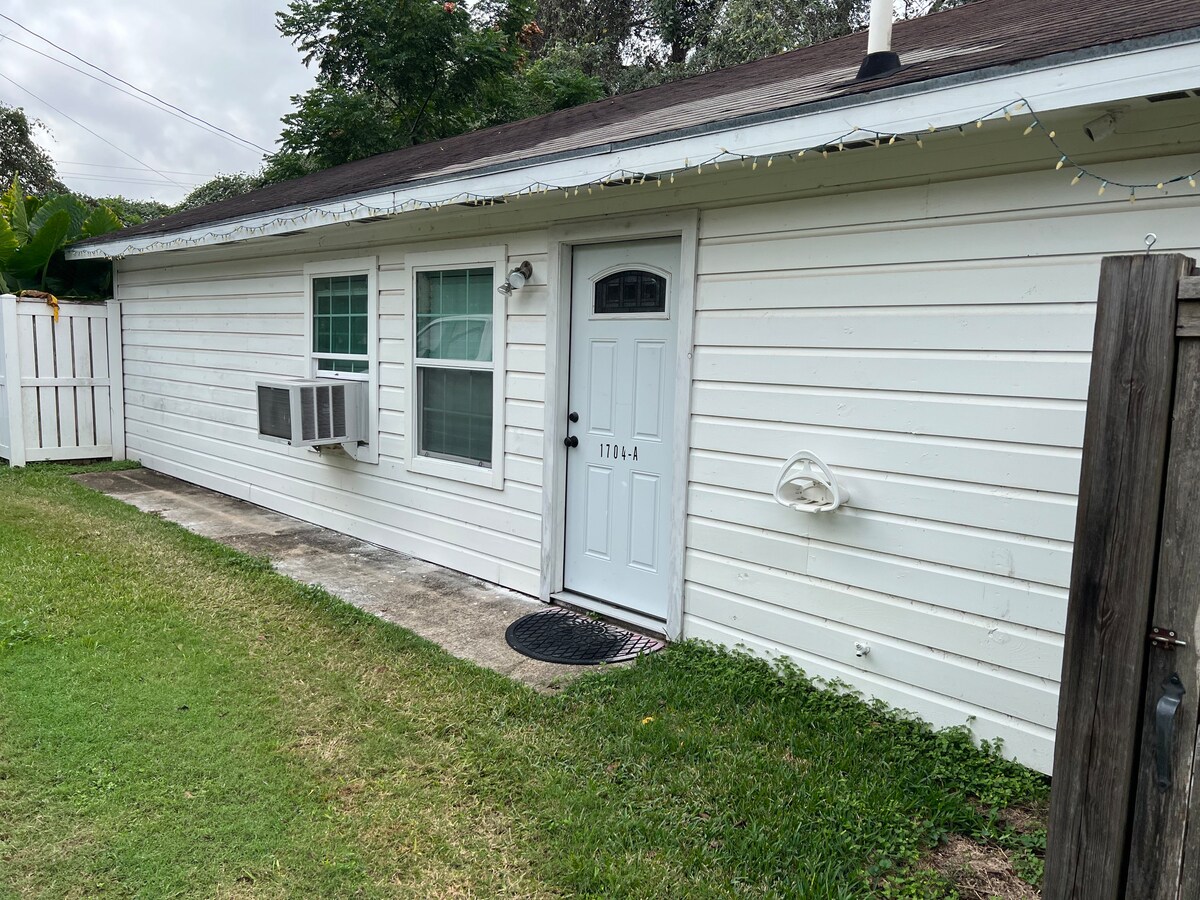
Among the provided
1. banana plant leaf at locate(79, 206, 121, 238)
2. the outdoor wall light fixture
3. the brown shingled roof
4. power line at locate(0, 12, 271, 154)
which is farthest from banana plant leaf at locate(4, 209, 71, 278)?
power line at locate(0, 12, 271, 154)

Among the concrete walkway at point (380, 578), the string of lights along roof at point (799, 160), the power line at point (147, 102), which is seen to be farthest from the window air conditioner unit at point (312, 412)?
the power line at point (147, 102)

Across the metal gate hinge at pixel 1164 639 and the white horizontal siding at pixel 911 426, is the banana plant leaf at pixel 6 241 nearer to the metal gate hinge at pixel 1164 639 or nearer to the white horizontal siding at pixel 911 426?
the white horizontal siding at pixel 911 426

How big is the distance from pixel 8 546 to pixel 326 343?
269 cm

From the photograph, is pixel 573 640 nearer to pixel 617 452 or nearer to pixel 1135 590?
pixel 617 452

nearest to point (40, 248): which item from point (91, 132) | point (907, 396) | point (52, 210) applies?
point (52, 210)

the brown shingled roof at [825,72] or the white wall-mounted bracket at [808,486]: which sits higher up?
the brown shingled roof at [825,72]

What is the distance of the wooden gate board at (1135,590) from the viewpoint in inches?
52.6

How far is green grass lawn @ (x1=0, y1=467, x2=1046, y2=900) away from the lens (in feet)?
7.85

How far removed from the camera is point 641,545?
14.7 feet

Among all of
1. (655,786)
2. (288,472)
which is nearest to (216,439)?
(288,472)

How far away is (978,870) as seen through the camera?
246cm

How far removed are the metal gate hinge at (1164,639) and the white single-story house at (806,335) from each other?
5.61 ft

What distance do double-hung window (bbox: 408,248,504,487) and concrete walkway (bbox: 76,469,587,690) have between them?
754 millimetres

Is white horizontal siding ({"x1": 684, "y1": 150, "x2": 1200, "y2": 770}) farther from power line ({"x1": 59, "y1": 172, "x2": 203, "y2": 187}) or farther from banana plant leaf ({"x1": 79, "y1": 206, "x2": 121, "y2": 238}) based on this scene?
power line ({"x1": 59, "y1": 172, "x2": 203, "y2": 187})
